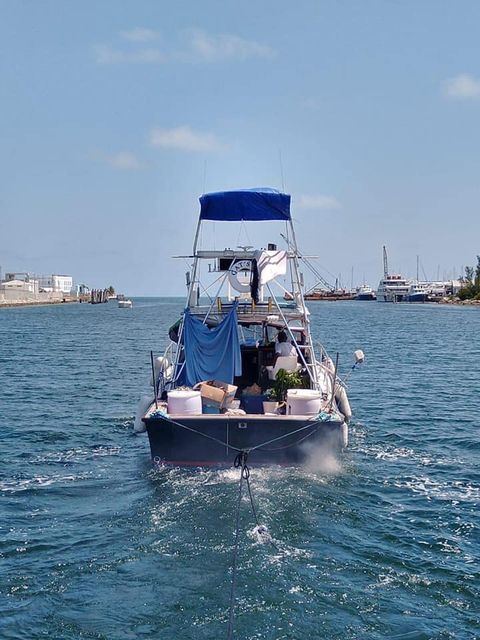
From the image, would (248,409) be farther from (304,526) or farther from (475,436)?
(475,436)

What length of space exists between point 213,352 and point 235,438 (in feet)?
12.6

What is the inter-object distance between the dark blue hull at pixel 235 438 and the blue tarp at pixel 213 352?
9.92 ft

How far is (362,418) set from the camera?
26656 millimetres

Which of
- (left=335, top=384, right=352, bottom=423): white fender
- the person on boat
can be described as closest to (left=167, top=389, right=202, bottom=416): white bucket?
the person on boat

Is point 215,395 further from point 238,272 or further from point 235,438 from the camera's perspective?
point 238,272

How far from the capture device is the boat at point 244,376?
55.1 ft

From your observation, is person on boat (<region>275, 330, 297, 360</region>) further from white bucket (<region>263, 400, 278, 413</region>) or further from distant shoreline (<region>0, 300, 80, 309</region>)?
distant shoreline (<region>0, 300, 80, 309</region>)

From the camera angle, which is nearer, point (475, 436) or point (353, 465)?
point (353, 465)

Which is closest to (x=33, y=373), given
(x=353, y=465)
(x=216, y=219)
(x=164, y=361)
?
(x=164, y=361)

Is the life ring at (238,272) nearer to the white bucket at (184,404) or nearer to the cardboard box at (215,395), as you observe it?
the cardboard box at (215,395)

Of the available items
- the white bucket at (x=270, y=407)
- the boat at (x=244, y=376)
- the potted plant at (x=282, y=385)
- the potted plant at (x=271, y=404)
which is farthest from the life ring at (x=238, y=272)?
the white bucket at (x=270, y=407)

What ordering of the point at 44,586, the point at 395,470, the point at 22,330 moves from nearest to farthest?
the point at 44,586
the point at 395,470
the point at 22,330

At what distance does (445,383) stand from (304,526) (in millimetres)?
24536

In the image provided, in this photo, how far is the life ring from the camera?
22.1m
